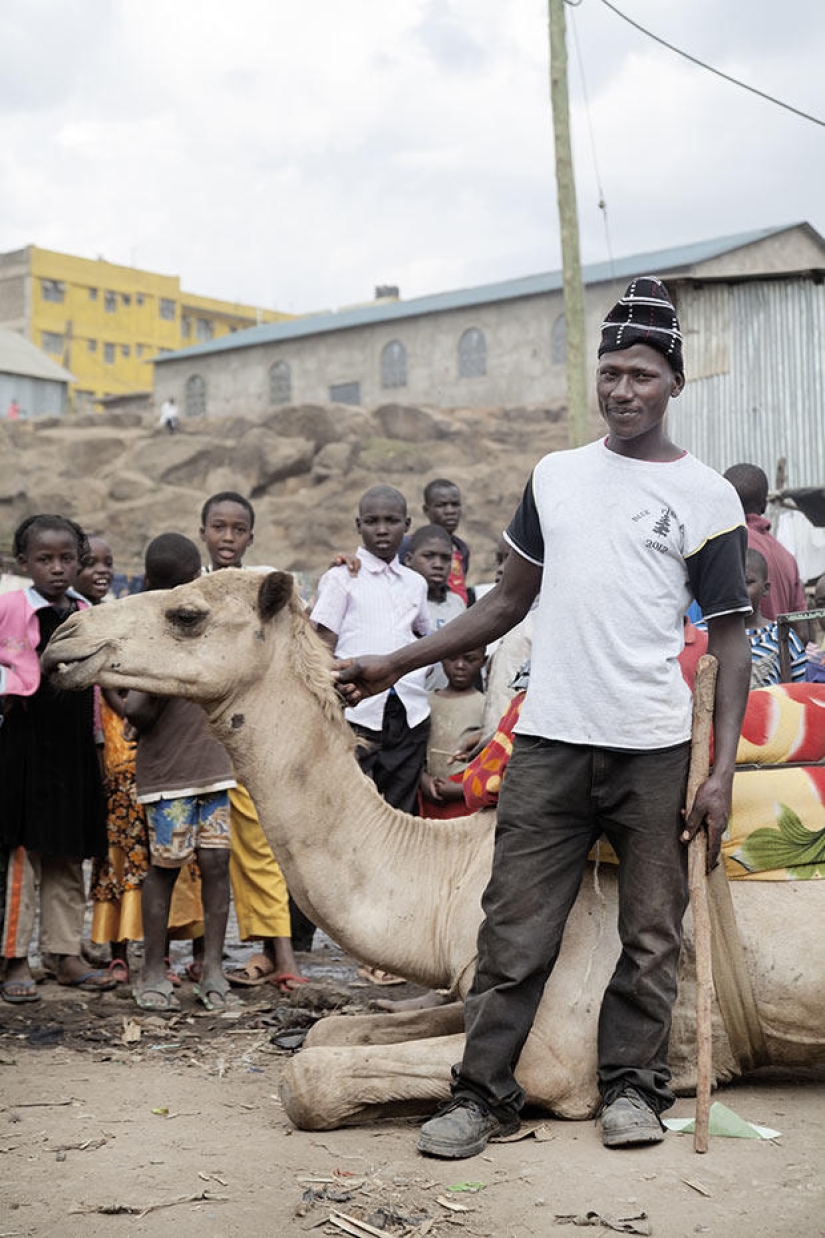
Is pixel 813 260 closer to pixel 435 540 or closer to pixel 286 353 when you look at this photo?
pixel 286 353

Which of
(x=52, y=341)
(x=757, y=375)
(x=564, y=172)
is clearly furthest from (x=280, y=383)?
(x=564, y=172)

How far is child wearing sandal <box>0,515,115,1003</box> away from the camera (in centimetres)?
588

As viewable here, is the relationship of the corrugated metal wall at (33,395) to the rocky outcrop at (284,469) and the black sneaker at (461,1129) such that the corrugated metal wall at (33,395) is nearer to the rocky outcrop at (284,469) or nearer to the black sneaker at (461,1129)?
the rocky outcrop at (284,469)

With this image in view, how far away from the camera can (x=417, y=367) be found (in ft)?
143

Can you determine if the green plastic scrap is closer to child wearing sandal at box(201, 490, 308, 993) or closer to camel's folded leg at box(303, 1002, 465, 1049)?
camel's folded leg at box(303, 1002, 465, 1049)

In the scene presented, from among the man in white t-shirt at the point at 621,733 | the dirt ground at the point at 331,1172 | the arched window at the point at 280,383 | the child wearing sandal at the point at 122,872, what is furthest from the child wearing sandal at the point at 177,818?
the arched window at the point at 280,383

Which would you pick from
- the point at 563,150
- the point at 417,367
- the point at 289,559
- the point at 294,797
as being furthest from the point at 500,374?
the point at 294,797

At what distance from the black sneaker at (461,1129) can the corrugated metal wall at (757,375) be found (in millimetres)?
14262

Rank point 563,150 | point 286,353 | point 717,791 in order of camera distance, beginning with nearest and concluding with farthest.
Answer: point 717,791 → point 563,150 → point 286,353

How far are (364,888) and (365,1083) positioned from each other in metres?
0.64

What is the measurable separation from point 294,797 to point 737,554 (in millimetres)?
1643

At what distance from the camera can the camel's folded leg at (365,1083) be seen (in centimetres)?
395

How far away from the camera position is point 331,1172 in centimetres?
360

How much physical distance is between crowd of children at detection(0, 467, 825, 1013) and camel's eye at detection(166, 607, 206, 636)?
131 centimetres
